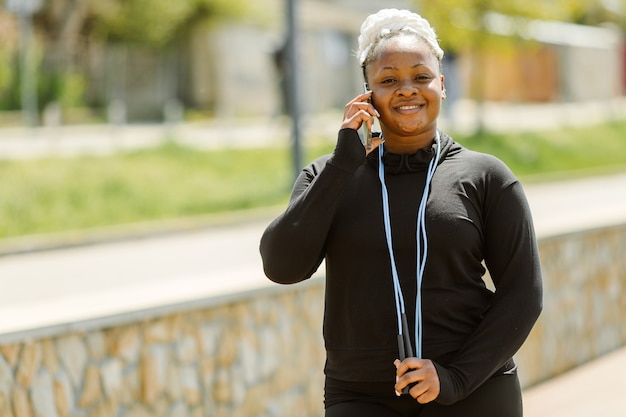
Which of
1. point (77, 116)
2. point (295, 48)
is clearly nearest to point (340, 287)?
point (295, 48)

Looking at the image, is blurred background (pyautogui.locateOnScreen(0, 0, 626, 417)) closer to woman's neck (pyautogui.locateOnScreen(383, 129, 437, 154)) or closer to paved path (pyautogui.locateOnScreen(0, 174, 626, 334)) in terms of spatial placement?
paved path (pyautogui.locateOnScreen(0, 174, 626, 334))

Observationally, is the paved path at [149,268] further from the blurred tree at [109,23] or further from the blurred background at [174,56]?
the blurred tree at [109,23]

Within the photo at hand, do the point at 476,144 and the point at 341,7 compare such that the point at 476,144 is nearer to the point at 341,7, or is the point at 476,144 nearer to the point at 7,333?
the point at 341,7

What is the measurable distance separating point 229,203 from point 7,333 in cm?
1438

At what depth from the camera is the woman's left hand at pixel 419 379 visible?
2.67 metres

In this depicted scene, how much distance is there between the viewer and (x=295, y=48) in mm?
17547

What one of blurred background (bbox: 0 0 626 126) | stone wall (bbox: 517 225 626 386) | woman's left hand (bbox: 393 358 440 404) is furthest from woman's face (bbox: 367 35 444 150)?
blurred background (bbox: 0 0 626 126)

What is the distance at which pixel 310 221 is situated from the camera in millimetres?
2795

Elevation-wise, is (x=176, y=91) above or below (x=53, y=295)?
above

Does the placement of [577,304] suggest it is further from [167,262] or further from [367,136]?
[167,262]

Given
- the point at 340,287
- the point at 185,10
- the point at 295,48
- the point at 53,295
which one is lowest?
the point at 53,295

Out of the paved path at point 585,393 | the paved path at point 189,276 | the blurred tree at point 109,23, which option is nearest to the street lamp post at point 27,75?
the blurred tree at point 109,23

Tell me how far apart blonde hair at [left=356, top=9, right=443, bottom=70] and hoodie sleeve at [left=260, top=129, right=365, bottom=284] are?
24cm

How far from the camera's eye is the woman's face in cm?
286
